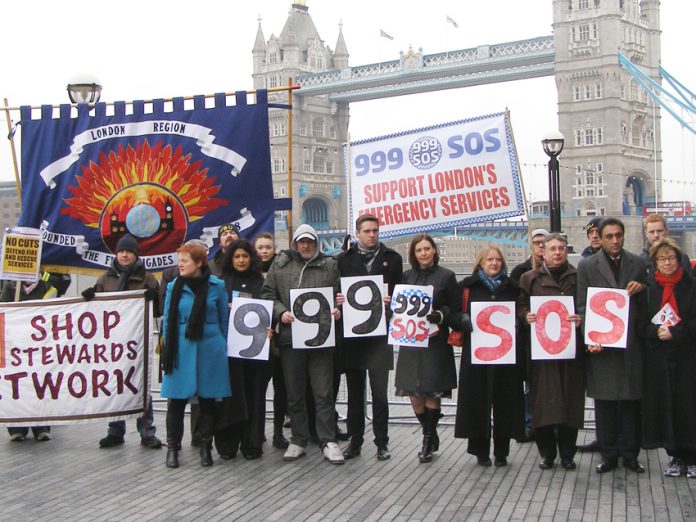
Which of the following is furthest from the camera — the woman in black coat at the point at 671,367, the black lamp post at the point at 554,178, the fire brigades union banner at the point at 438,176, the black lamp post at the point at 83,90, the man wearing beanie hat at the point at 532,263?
the black lamp post at the point at 554,178

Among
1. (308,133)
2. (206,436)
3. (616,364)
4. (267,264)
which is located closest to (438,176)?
(267,264)

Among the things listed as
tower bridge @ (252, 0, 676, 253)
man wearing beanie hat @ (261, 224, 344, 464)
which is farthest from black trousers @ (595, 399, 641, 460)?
tower bridge @ (252, 0, 676, 253)

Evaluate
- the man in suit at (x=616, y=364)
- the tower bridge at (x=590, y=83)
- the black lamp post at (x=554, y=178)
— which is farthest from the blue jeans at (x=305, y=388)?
the tower bridge at (x=590, y=83)

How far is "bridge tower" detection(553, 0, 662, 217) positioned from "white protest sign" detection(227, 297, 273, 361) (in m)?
62.6

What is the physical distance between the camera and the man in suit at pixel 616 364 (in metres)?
6.11

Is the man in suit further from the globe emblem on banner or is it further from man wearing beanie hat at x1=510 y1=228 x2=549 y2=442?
the globe emblem on banner

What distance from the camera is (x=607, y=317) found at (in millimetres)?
6121

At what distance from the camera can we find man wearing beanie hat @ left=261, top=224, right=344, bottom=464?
674 centimetres

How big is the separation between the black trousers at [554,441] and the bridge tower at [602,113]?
62.7m

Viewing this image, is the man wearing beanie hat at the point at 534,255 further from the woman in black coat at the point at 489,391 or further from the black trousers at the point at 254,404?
the black trousers at the point at 254,404

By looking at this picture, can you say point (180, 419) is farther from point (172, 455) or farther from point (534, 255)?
point (534, 255)

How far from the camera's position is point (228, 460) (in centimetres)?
679

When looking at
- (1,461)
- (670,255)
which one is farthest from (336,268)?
(1,461)

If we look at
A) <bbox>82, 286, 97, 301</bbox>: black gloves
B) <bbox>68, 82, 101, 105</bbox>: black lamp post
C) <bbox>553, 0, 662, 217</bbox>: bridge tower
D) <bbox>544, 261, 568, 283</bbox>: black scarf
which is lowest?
<bbox>82, 286, 97, 301</bbox>: black gloves
